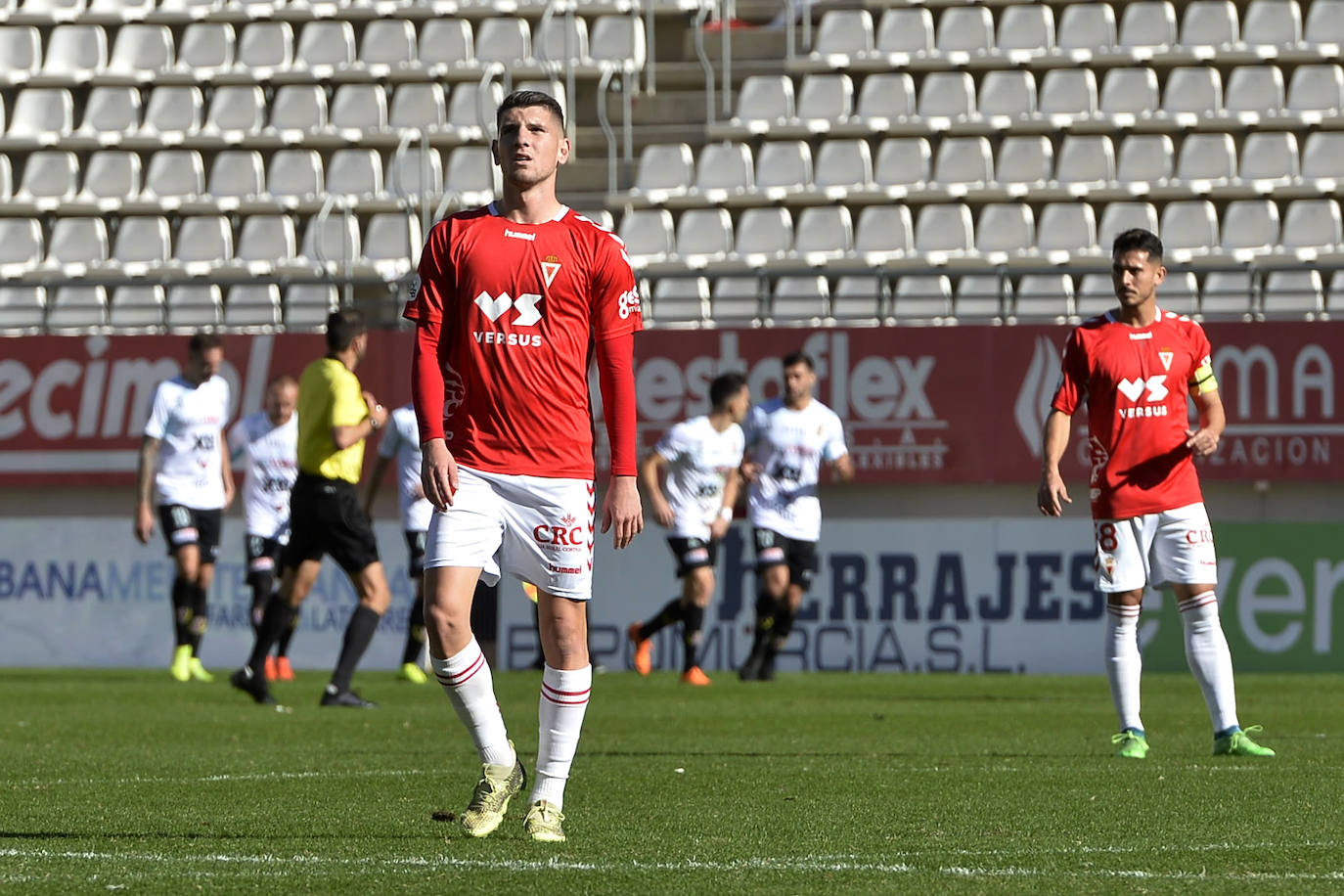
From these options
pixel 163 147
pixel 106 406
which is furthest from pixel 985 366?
pixel 163 147

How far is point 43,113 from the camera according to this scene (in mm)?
24531

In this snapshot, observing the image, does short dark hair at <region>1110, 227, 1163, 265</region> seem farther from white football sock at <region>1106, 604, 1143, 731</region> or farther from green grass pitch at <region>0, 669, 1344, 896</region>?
green grass pitch at <region>0, 669, 1344, 896</region>

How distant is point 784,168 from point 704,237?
4.37 feet

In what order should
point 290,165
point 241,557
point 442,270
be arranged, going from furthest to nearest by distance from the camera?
point 290,165 < point 241,557 < point 442,270

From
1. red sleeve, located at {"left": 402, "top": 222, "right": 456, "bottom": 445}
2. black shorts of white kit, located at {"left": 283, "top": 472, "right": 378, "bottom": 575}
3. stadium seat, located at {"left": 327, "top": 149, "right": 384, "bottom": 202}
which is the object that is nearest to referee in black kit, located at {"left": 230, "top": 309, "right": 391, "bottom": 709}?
black shorts of white kit, located at {"left": 283, "top": 472, "right": 378, "bottom": 575}

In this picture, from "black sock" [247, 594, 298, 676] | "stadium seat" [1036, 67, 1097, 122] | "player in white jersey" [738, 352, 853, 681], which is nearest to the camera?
→ "black sock" [247, 594, 298, 676]

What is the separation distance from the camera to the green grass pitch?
526 cm

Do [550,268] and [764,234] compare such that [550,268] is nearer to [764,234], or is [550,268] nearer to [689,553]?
[689,553]

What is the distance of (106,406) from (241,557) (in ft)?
6.61

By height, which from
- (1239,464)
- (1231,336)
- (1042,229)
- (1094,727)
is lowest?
(1094,727)

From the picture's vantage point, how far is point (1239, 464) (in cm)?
1741

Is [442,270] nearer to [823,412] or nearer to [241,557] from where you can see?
[823,412]

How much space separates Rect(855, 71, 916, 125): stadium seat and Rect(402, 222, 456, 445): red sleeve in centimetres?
A: 1676

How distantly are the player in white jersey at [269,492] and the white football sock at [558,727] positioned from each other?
10.5 metres
